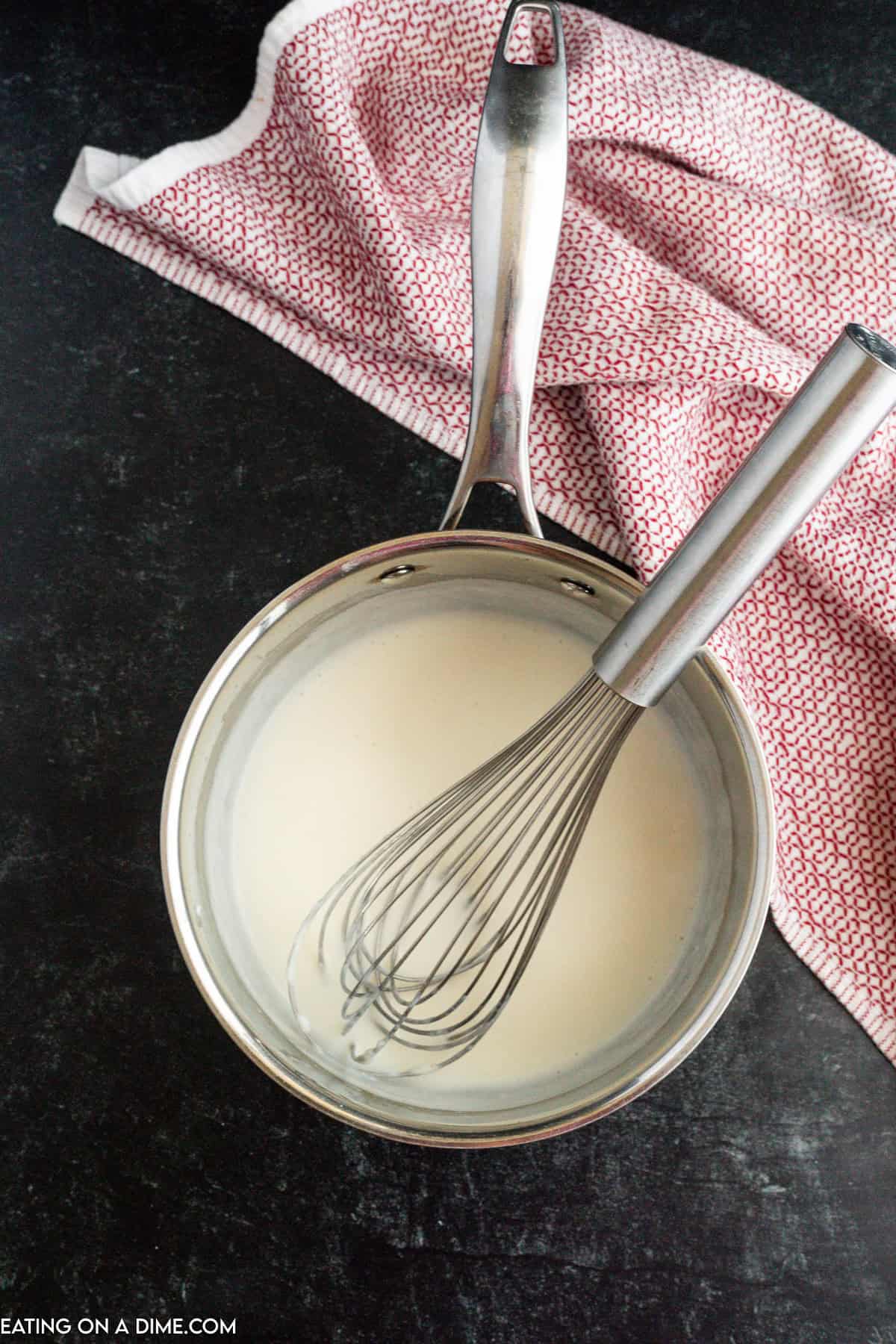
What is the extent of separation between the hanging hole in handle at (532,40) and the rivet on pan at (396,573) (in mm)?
257

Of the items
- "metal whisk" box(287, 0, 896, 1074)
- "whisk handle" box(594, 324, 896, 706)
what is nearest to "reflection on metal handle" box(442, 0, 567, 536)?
"metal whisk" box(287, 0, 896, 1074)

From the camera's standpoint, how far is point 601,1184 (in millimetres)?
578

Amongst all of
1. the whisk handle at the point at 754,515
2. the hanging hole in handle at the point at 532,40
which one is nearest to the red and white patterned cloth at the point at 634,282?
the hanging hole in handle at the point at 532,40

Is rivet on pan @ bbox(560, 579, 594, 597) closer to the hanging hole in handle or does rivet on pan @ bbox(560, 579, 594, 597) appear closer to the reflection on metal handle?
the reflection on metal handle

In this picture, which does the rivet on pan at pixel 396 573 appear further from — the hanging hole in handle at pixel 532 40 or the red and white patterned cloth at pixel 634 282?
the hanging hole in handle at pixel 532 40

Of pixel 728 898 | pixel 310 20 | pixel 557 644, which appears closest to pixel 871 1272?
pixel 728 898

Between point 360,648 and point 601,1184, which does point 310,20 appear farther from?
point 601,1184

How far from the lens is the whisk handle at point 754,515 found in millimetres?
329

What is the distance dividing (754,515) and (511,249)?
18 cm

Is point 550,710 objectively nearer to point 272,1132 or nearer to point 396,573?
point 396,573

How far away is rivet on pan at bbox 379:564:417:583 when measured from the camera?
1.65 ft

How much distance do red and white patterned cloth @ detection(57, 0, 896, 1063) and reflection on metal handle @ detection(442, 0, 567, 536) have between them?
82 mm

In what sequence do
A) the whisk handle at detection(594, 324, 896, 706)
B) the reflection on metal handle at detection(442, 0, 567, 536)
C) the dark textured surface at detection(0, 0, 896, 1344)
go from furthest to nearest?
1. the dark textured surface at detection(0, 0, 896, 1344)
2. the reflection on metal handle at detection(442, 0, 567, 536)
3. the whisk handle at detection(594, 324, 896, 706)

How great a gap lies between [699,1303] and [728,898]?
0.24 metres
